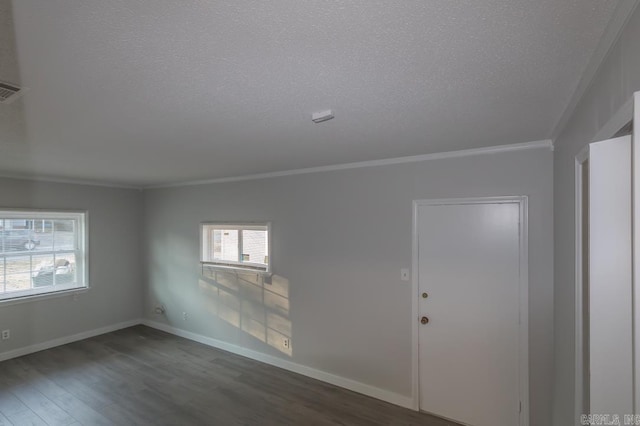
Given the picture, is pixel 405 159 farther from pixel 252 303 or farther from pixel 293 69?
pixel 252 303

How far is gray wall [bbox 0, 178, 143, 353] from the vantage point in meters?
4.35

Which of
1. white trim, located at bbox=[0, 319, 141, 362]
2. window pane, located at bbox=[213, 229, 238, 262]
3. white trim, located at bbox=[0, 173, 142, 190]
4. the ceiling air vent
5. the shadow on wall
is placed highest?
the ceiling air vent

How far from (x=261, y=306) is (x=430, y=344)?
216 cm

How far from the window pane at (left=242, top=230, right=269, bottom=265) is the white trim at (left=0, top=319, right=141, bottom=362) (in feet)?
8.98

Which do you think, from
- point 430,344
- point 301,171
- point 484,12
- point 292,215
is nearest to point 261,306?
point 292,215

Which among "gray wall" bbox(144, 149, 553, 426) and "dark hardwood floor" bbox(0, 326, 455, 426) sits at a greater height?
"gray wall" bbox(144, 149, 553, 426)

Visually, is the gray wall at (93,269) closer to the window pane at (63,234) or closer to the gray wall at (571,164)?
the window pane at (63,234)

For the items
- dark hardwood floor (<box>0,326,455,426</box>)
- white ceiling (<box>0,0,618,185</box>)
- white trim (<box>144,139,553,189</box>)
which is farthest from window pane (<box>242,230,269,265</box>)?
white ceiling (<box>0,0,618,185</box>)

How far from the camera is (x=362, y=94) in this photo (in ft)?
5.43

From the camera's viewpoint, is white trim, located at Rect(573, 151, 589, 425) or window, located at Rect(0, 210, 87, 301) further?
window, located at Rect(0, 210, 87, 301)

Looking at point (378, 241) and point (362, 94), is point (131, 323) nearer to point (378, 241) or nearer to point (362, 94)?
point (378, 241)

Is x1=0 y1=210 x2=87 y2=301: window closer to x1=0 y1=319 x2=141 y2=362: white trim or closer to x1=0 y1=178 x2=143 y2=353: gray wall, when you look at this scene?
x1=0 y1=178 x2=143 y2=353: gray wall

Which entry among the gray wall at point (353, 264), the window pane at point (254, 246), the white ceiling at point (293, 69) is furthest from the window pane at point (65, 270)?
the white ceiling at point (293, 69)

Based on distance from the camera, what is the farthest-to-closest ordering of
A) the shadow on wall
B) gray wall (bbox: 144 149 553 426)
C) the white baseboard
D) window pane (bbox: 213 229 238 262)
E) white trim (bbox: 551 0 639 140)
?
window pane (bbox: 213 229 238 262)
the shadow on wall
the white baseboard
gray wall (bbox: 144 149 553 426)
white trim (bbox: 551 0 639 140)
